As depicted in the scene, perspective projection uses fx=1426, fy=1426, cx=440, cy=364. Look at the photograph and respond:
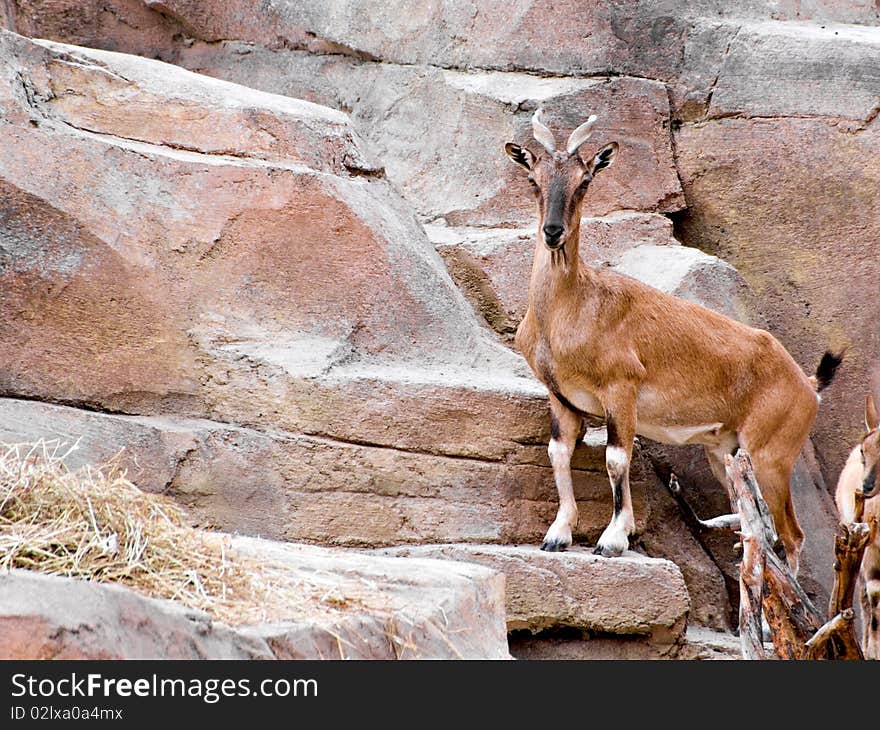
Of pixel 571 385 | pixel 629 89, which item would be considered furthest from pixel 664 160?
pixel 571 385

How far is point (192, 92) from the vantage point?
347 inches

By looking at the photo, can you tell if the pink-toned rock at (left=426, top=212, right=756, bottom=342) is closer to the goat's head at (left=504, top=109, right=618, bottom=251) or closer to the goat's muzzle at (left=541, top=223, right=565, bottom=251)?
the goat's head at (left=504, top=109, right=618, bottom=251)

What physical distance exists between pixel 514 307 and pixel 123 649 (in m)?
5.74

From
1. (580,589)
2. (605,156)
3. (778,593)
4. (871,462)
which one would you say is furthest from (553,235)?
(778,593)

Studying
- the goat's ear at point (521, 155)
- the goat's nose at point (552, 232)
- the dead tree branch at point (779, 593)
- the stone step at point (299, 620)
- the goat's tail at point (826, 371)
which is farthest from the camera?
the goat's tail at point (826, 371)

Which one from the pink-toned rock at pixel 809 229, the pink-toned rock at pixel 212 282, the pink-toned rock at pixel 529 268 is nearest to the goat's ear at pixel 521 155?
the pink-toned rock at pixel 212 282

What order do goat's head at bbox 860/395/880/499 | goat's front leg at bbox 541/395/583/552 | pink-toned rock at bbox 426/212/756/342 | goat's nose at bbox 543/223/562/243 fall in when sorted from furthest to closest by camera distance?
pink-toned rock at bbox 426/212/756/342 → goat's front leg at bbox 541/395/583/552 → goat's nose at bbox 543/223/562/243 → goat's head at bbox 860/395/880/499

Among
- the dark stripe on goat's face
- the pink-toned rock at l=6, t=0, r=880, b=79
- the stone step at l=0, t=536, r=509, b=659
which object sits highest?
the pink-toned rock at l=6, t=0, r=880, b=79

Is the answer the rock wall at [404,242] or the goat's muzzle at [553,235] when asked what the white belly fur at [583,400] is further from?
the goat's muzzle at [553,235]

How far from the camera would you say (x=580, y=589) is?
804 centimetres

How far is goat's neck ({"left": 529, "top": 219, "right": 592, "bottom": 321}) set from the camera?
8383mm

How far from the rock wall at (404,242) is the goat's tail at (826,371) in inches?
31.3

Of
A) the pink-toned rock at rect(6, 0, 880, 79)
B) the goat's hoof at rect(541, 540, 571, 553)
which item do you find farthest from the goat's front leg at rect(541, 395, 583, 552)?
the pink-toned rock at rect(6, 0, 880, 79)

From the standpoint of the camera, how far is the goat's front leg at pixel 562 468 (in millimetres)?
8172
